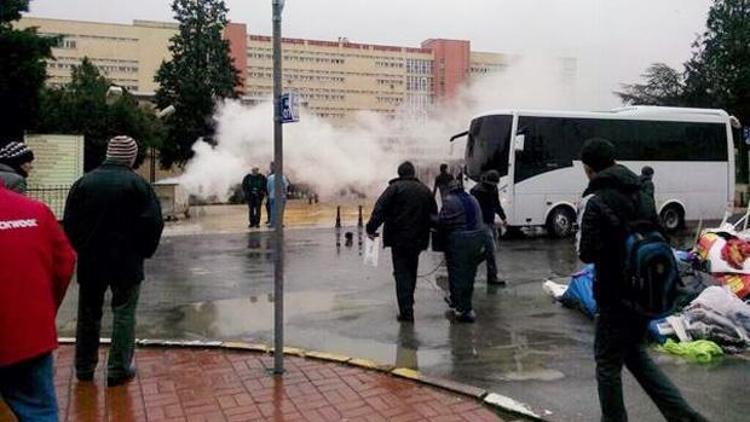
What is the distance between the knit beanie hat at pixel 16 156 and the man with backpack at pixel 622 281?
3.55m

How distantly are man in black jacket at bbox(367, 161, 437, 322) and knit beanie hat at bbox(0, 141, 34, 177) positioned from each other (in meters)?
3.80

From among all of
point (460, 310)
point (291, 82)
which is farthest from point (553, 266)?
point (291, 82)

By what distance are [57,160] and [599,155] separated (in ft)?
56.1

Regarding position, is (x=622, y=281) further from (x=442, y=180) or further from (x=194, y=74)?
(x=194, y=74)

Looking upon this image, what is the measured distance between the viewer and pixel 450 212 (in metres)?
7.64

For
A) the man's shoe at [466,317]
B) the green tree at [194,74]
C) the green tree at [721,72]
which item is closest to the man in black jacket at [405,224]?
the man's shoe at [466,317]

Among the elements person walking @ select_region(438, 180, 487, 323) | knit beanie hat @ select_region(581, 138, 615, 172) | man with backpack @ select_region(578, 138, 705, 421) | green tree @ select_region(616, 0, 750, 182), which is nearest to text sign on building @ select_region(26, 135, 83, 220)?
person walking @ select_region(438, 180, 487, 323)

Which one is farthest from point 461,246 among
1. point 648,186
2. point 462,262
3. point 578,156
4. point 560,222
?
point 578,156

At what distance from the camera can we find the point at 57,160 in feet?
59.6

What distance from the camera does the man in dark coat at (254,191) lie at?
65.3 ft

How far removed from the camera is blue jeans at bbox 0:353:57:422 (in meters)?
3.13

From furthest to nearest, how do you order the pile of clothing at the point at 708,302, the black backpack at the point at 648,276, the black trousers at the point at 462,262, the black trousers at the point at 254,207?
the black trousers at the point at 254,207 < the black trousers at the point at 462,262 < the pile of clothing at the point at 708,302 < the black backpack at the point at 648,276

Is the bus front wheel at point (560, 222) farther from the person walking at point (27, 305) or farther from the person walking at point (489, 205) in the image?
the person walking at point (27, 305)

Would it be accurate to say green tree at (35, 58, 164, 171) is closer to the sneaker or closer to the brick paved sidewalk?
the sneaker
